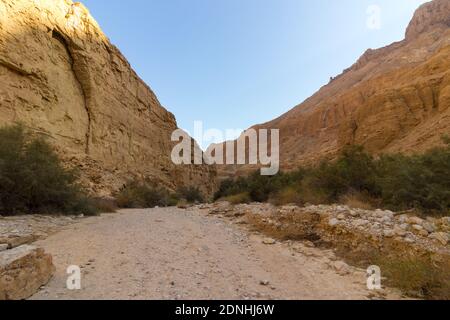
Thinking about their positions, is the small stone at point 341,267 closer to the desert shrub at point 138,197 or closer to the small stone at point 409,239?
the small stone at point 409,239

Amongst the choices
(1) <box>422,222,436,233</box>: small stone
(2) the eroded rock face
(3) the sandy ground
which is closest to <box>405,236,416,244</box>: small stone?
(1) <box>422,222,436,233</box>: small stone

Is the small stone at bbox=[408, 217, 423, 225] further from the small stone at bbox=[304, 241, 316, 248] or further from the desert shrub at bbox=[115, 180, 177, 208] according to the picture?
the desert shrub at bbox=[115, 180, 177, 208]

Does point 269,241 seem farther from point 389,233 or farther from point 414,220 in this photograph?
point 414,220

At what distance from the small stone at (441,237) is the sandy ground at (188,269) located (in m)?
1.12

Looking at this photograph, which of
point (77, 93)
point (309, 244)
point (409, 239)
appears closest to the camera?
point (409, 239)

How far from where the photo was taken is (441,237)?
3.51 m

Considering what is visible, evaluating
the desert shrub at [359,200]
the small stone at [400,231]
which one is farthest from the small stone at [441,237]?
the desert shrub at [359,200]

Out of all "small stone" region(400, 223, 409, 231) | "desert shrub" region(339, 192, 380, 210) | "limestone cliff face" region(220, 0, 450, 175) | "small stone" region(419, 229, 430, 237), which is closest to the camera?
"small stone" region(419, 229, 430, 237)

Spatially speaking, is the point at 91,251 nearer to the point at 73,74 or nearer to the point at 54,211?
the point at 54,211

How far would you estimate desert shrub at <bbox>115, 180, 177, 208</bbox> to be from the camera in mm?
14312

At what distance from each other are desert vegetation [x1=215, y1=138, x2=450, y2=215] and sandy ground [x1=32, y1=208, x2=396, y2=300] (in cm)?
251

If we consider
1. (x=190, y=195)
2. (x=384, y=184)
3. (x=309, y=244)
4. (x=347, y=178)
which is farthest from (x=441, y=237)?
(x=190, y=195)

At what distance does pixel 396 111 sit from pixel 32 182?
2639 centimetres

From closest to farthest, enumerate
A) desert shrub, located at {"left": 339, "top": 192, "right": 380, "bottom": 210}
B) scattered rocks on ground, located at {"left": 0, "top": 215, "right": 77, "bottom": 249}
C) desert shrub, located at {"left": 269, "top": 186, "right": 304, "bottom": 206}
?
scattered rocks on ground, located at {"left": 0, "top": 215, "right": 77, "bottom": 249} → desert shrub, located at {"left": 339, "top": 192, "right": 380, "bottom": 210} → desert shrub, located at {"left": 269, "top": 186, "right": 304, "bottom": 206}
